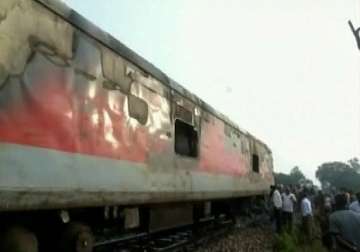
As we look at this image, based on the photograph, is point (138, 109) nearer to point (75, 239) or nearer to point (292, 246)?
point (75, 239)

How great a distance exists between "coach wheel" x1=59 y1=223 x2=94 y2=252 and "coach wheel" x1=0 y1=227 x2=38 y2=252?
2.20 ft

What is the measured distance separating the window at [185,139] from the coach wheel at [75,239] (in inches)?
129

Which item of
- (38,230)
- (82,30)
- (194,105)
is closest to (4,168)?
(38,230)

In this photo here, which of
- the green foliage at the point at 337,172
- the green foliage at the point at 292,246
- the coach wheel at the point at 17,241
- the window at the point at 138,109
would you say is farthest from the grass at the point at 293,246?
the green foliage at the point at 337,172

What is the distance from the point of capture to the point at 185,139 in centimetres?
977

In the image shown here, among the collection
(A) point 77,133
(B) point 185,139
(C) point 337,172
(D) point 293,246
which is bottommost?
(D) point 293,246

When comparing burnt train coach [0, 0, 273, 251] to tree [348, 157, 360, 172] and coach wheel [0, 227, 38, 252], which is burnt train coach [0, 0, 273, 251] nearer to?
coach wheel [0, 227, 38, 252]

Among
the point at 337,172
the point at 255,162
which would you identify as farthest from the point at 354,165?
the point at 255,162

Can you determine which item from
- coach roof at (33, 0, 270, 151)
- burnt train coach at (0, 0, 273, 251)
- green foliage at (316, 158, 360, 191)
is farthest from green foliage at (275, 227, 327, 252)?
green foliage at (316, 158, 360, 191)

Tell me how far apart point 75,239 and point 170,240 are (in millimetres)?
5348

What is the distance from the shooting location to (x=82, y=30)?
19.1ft

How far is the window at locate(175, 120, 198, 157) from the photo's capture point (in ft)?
30.5

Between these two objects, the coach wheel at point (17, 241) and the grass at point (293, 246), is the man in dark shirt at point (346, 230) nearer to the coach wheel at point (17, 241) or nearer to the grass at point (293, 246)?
the coach wheel at point (17, 241)

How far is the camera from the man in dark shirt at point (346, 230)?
231 inches
